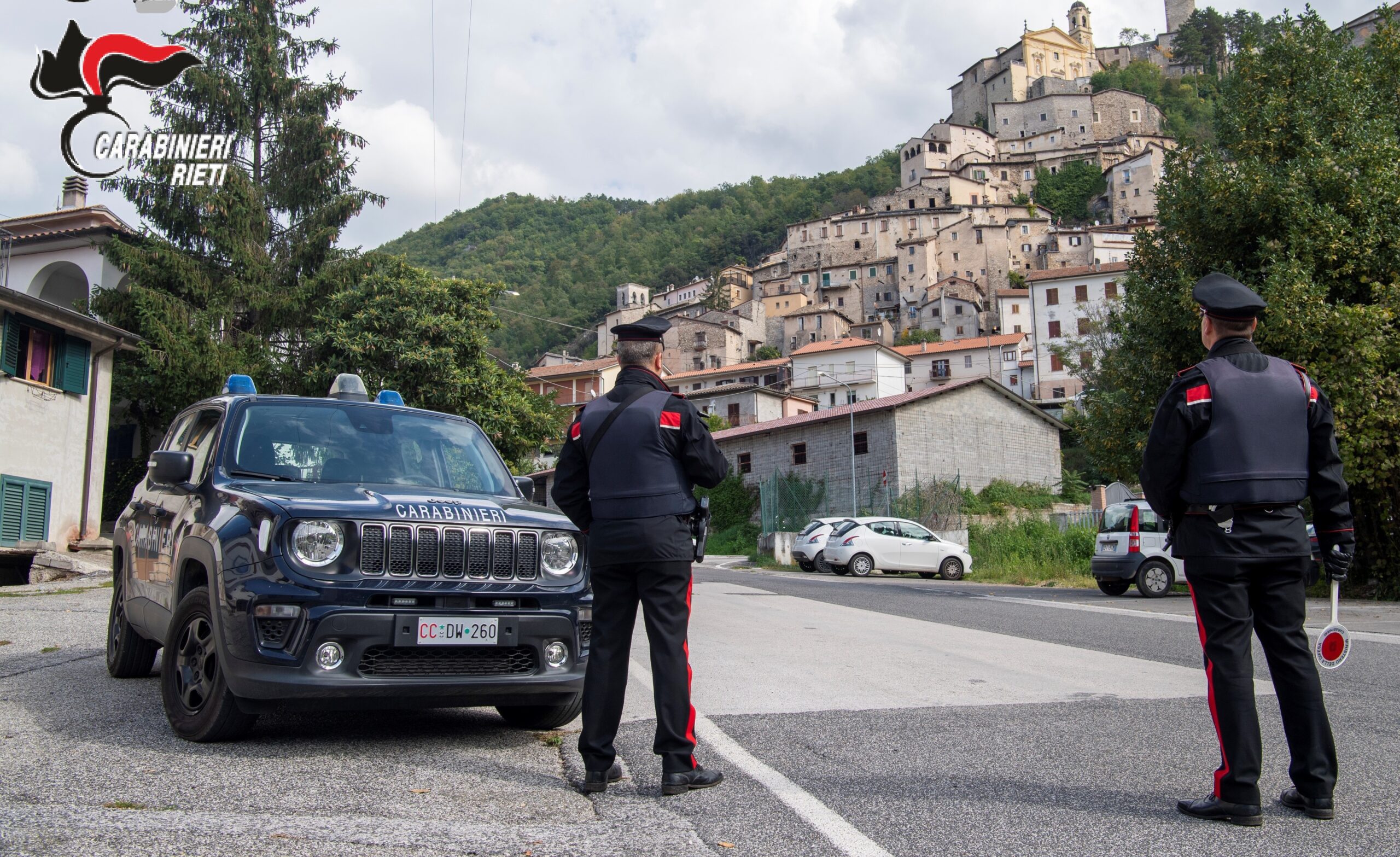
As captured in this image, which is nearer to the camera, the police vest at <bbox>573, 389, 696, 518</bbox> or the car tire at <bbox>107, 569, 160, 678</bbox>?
the police vest at <bbox>573, 389, 696, 518</bbox>

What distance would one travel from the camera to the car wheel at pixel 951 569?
27.4 meters

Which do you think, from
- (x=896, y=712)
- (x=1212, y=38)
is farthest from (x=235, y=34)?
(x=1212, y=38)

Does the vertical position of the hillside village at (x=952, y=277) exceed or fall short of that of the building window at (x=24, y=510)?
it exceeds it

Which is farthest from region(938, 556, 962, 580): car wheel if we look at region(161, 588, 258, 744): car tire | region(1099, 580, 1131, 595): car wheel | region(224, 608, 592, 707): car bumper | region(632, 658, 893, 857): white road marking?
region(161, 588, 258, 744): car tire

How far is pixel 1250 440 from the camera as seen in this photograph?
12.9 feet

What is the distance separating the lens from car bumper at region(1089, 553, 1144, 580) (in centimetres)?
1811

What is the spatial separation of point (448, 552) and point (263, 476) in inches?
53.6

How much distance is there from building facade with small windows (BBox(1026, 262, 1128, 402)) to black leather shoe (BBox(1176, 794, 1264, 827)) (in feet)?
285

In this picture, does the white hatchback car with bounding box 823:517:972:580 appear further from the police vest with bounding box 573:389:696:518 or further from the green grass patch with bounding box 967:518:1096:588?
the police vest with bounding box 573:389:696:518

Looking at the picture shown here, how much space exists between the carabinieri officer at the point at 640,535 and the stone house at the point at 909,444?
39099mm

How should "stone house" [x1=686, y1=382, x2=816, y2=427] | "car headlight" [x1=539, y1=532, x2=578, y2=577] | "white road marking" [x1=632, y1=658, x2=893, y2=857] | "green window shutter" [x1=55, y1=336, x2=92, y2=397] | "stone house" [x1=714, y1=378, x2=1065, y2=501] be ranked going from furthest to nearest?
"stone house" [x1=686, y1=382, x2=816, y2=427]
"stone house" [x1=714, y1=378, x2=1065, y2=501]
"green window shutter" [x1=55, y1=336, x2=92, y2=397]
"car headlight" [x1=539, y1=532, x2=578, y2=577]
"white road marking" [x1=632, y1=658, x2=893, y2=857]

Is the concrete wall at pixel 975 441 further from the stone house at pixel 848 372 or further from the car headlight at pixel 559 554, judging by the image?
the car headlight at pixel 559 554

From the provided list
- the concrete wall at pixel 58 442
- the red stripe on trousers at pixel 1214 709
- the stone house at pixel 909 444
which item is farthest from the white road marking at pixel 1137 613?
the stone house at pixel 909 444

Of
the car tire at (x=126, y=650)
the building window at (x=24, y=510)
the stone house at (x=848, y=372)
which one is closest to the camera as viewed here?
the car tire at (x=126, y=650)
